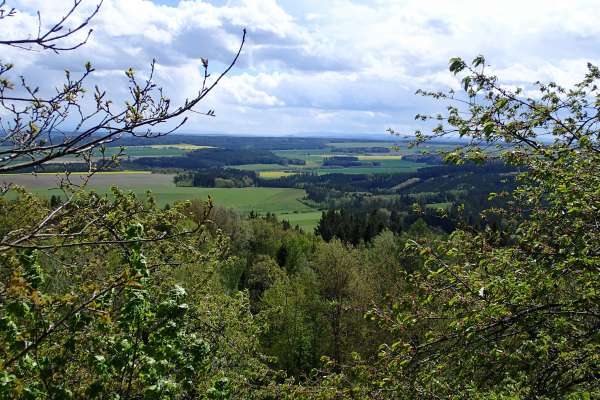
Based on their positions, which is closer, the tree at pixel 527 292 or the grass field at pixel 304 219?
the tree at pixel 527 292

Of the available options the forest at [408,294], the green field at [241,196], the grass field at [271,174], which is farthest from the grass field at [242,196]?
the forest at [408,294]

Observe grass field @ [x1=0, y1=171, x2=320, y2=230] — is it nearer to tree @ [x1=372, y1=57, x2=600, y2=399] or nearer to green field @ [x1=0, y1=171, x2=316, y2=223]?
green field @ [x1=0, y1=171, x2=316, y2=223]

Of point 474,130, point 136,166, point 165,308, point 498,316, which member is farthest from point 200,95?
point 136,166

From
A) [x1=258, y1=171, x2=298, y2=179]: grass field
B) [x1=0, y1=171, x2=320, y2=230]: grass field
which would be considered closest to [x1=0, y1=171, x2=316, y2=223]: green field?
[x1=0, y1=171, x2=320, y2=230]: grass field

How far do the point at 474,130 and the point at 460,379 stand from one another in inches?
153

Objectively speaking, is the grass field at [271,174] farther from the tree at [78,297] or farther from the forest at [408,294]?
the tree at [78,297]

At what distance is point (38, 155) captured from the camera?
4.80 metres

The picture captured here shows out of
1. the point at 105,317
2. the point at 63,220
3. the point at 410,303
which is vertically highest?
the point at 63,220

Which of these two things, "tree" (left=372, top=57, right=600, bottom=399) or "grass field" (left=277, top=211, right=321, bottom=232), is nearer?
"tree" (left=372, top=57, right=600, bottom=399)

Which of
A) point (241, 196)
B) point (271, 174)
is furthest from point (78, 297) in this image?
point (271, 174)

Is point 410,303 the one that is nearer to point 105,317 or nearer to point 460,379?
point 460,379

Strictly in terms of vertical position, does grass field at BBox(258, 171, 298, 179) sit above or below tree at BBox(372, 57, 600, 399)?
below

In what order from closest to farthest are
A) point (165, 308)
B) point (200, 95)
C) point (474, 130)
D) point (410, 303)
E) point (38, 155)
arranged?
point (200, 95) → point (38, 155) → point (165, 308) → point (410, 303) → point (474, 130)

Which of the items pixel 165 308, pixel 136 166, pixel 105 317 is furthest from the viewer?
pixel 136 166
